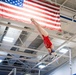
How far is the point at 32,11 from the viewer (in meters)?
4.95

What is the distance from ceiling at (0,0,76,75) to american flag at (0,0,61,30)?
1.97 ft

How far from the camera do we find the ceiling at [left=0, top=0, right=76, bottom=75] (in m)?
6.21

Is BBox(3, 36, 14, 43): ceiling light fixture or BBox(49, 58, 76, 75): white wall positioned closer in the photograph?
BBox(3, 36, 14, 43): ceiling light fixture

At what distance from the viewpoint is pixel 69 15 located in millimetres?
6426

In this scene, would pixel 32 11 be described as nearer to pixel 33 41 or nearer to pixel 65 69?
pixel 33 41

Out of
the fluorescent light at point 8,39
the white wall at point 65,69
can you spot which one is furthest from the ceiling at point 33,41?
the white wall at point 65,69

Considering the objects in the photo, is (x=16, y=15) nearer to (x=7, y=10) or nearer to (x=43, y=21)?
(x=7, y=10)

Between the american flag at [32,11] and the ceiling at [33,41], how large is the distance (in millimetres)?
599

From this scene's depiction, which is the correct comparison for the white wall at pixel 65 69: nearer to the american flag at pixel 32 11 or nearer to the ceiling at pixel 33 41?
the ceiling at pixel 33 41

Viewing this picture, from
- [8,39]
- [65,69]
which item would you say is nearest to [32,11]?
[8,39]

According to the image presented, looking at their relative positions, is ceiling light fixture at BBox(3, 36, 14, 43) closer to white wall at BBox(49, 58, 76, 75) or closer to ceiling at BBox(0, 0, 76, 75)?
ceiling at BBox(0, 0, 76, 75)

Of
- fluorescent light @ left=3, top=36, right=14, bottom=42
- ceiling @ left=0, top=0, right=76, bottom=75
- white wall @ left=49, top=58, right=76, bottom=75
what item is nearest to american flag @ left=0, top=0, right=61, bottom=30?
ceiling @ left=0, top=0, right=76, bottom=75

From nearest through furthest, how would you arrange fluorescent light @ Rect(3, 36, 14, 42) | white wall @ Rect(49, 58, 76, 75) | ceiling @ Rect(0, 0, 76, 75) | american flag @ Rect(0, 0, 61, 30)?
american flag @ Rect(0, 0, 61, 30), ceiling @ Rect(0, 0, 76, 75), fluorescent light @ Rect(3, 36, 14, 42), white wall @ Rect(49, 58, 76, 75)

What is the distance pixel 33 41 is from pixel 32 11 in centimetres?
374
